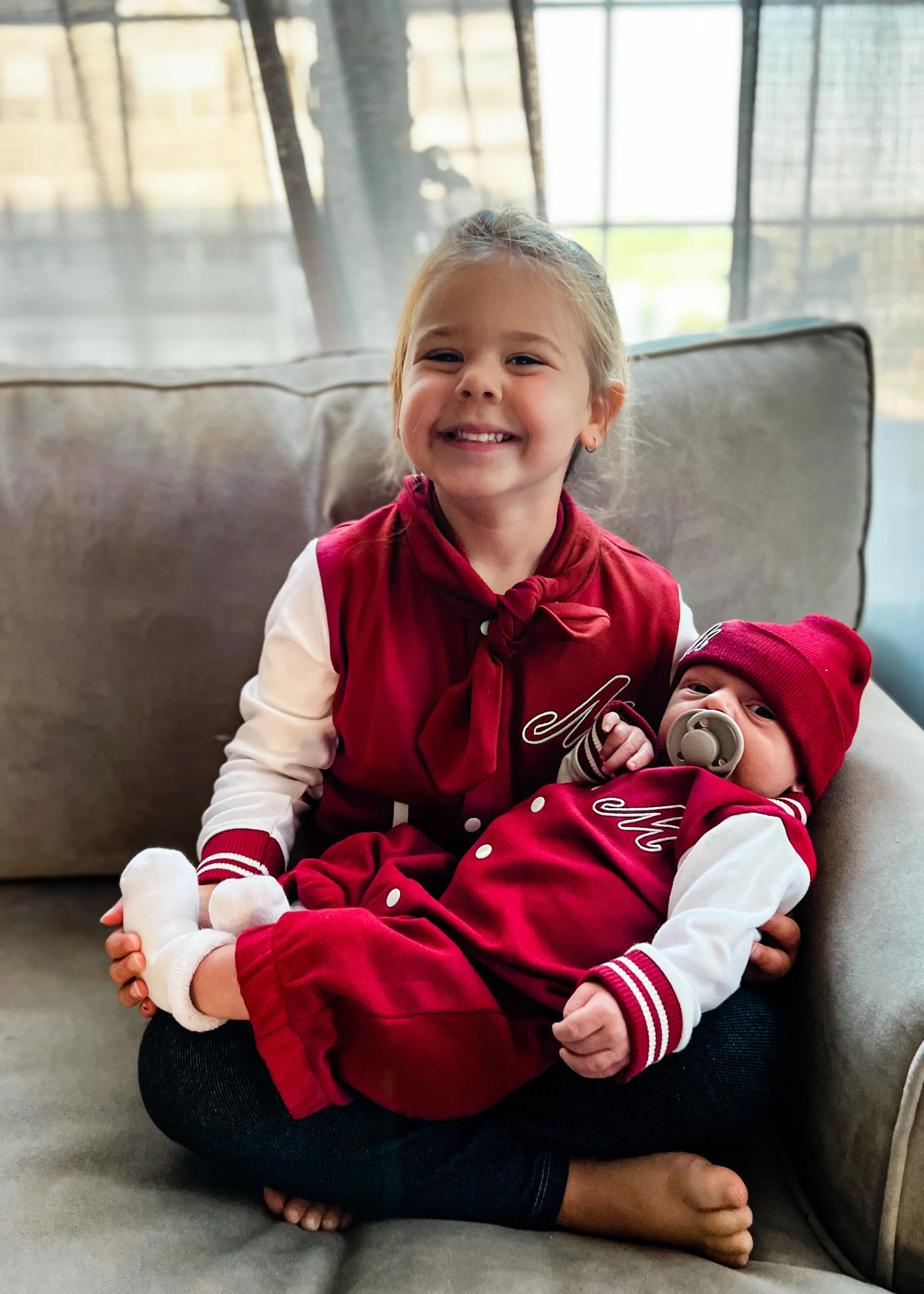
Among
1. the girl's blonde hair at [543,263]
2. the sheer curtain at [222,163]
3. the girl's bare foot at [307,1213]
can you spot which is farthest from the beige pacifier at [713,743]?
the sheer curtain at [222,163]

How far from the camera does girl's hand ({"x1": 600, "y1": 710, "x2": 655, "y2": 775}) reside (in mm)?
987

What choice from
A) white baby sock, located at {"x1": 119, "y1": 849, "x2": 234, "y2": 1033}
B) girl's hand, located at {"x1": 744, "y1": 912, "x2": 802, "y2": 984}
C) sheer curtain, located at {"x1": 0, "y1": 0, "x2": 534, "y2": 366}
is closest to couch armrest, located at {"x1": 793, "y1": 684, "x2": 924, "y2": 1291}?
girl's hand, located at {"x1": 744, "y1": 912, "x2": 802, "y2": 984}

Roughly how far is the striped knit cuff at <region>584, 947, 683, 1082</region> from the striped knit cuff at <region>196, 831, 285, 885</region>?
36cm

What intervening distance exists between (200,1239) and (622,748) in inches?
20.7

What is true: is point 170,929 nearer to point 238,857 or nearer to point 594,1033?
point 238,857

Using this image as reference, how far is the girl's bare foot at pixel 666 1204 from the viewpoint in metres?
0.79

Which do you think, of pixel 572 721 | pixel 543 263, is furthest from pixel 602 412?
pixel 572 721

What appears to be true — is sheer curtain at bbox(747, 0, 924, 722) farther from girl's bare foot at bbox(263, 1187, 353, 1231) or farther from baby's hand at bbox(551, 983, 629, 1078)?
girl's bare foot at bbox(263, 1187, 353, 1231)

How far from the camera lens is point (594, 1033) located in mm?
782

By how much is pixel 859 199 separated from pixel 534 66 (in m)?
0.45

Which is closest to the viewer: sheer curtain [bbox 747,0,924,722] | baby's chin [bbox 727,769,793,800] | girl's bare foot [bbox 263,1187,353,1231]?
girl's bare foot [bbox 263,1187,353,1231]

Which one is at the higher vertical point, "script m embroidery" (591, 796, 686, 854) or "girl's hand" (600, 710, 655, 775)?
"girl's hand" (600, 710, 655, 775)

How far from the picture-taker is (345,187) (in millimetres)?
1444

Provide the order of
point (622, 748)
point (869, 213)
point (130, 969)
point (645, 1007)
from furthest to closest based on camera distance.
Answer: point (869, 213)
point (622, 748)
point (130, 969)
point (645, 1007)
